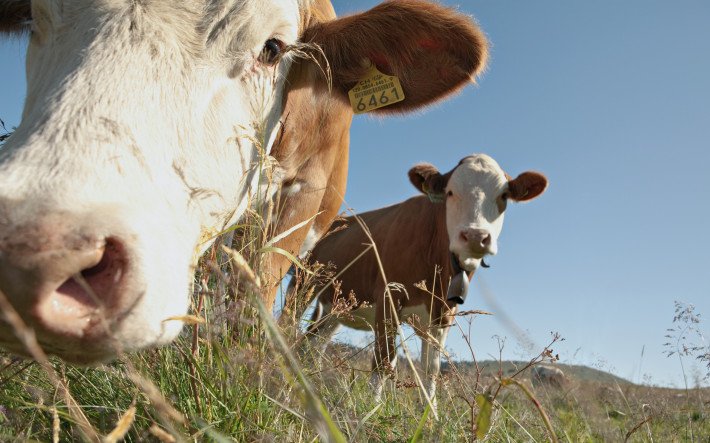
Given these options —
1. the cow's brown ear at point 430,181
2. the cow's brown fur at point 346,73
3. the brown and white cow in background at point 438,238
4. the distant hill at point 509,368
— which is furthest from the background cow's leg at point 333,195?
the cow's brown ear at point 430,181

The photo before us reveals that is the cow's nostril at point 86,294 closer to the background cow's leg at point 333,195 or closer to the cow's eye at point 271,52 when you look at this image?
the cow's eye at point 271,52

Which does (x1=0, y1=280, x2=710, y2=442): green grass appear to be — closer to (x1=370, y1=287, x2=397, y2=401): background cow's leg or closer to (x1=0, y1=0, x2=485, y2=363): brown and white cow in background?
(x1=370, y1=287, x2=397, y2=401): background cow's leg

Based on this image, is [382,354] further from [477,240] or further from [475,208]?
[475,208]

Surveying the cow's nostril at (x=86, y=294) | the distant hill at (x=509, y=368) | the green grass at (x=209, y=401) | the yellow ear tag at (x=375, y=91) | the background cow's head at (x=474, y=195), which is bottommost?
the green grass at (x=209, y=401)

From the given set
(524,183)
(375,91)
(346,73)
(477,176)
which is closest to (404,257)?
(477,176)

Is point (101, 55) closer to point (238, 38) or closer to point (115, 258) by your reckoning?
point (238, 38)

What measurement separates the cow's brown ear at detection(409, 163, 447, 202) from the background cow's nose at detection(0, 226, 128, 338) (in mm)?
6612

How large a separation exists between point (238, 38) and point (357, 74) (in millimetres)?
1201

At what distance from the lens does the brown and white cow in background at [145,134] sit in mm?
1271

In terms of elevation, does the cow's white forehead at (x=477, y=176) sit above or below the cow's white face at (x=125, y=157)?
above

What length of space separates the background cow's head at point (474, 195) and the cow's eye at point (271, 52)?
4.29 meters

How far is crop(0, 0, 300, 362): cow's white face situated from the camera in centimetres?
126

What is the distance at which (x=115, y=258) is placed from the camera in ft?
4.47

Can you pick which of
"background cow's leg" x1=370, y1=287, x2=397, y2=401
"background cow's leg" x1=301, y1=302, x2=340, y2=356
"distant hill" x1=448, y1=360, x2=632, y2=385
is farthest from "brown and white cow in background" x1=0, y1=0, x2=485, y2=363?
"distant hill" x1=448, y1=360, x2=632, y2=385
